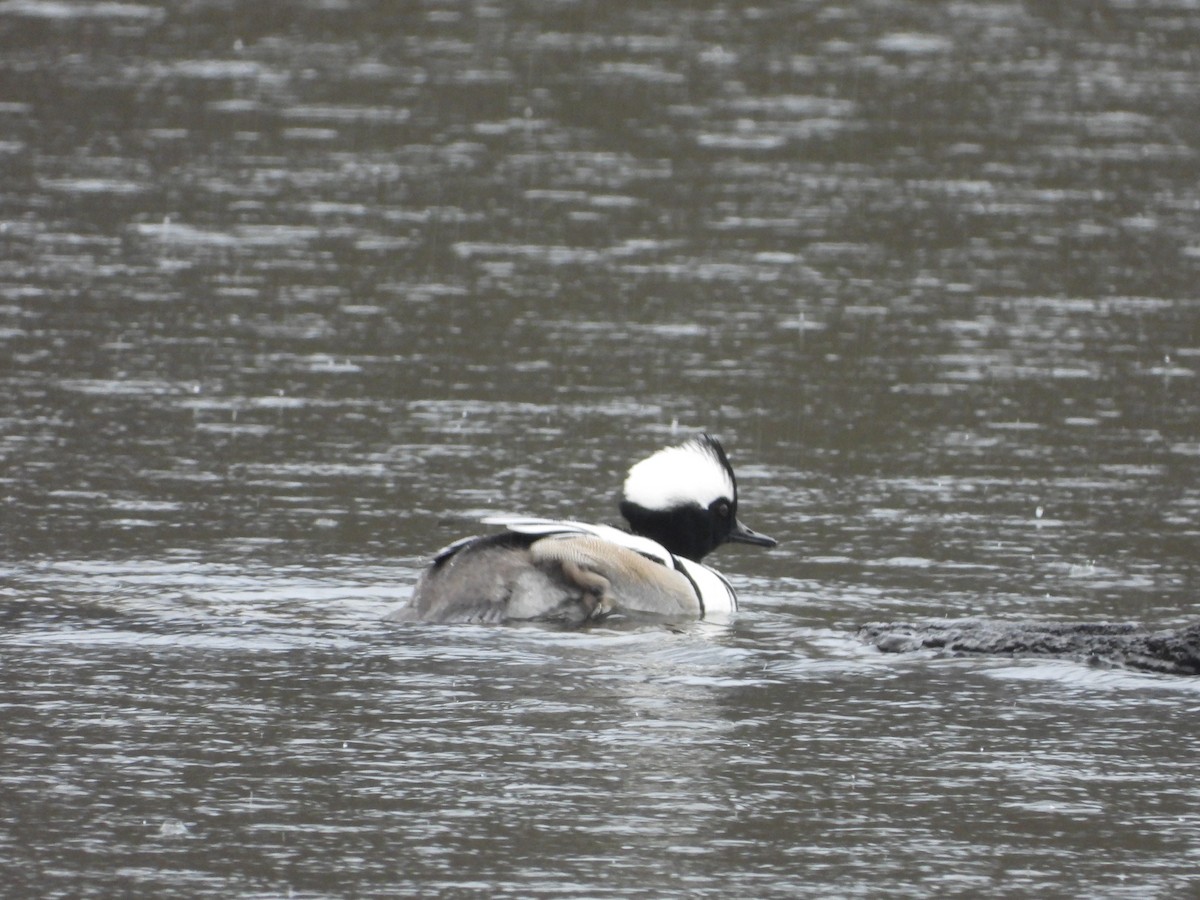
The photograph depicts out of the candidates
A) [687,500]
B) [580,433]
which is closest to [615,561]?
[687,500]

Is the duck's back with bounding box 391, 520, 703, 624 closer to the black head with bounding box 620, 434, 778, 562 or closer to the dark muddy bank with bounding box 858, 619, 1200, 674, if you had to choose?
the black head with bounding box 620, 434, 778, 562

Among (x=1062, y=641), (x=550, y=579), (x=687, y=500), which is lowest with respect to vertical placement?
(x=1062, y=641)

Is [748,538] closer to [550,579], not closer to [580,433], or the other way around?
[550,579]

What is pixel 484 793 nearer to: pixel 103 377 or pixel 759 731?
pixel 759 731

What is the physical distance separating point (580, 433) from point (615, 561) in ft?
13.5

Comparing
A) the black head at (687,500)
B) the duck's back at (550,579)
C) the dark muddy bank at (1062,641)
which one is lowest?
the dark muddy bank at (1062,641)

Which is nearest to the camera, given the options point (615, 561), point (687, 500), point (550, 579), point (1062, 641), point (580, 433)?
point (1062, 641)

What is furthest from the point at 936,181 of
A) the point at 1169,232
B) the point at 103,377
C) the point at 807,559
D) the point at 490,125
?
the point at 807,559

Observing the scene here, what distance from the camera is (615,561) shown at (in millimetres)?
11234

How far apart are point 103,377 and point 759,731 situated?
27.3 ft

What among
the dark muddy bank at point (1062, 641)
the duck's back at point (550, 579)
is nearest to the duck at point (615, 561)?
the duck's back at point (550, 579)

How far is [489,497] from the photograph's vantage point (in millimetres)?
13648

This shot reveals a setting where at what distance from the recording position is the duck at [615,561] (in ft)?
35.6

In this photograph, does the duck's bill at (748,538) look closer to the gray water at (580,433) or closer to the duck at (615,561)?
the duck at (615,561)
